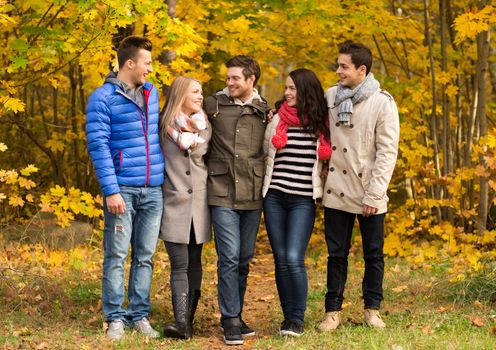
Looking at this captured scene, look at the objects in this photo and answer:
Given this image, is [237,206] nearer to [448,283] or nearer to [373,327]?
[373,327]

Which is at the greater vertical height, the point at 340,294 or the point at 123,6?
the point at 123,6

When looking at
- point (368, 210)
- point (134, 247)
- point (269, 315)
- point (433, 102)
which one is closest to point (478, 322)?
point (368, 210)

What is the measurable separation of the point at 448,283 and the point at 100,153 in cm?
345

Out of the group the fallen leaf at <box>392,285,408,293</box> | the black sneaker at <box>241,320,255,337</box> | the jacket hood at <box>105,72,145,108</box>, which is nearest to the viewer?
the jacket hood at <box>105,72,145,108</box>

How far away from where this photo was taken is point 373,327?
17.7ft

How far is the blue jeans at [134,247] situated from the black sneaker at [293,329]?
1.05 meters

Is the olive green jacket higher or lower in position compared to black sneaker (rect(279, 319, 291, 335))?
higher

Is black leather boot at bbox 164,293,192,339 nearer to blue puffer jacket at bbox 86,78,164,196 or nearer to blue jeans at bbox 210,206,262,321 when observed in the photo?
blue jeans at bbox 210,206,262,321

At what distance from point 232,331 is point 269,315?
40.7 inches

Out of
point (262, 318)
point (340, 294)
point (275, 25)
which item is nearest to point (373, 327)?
point (340, 294)

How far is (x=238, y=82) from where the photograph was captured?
5.22 metres

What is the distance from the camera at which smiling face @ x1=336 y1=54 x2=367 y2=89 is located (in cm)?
520

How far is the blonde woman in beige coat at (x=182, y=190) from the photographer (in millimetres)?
5270

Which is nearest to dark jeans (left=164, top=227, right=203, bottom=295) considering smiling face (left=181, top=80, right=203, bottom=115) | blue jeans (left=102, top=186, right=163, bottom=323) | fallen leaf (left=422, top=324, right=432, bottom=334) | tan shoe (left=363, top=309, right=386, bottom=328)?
blue jeans (left=102, top=186, right=163, bottom=323)
